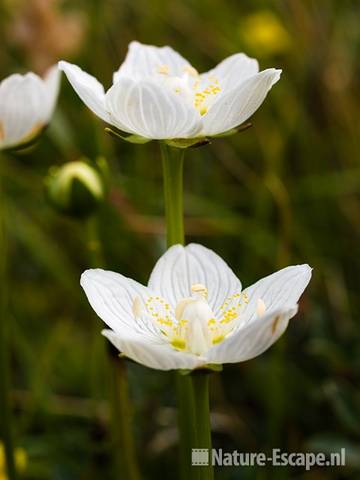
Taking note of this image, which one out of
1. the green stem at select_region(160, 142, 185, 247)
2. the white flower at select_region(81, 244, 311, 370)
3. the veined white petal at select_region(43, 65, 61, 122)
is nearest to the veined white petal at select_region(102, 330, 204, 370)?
the white flower at select_region(81, 244, 311, 370)

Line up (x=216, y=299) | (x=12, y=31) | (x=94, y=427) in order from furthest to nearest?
(x=12, y=31) < (x=94, y=427) < (x=216, y=299)

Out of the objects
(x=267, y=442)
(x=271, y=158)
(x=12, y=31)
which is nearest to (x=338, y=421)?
(x=267, y=442)

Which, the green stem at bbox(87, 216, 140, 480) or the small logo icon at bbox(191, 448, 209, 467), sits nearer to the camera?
the small logo icon at bbox(191, 448, 209, 467)

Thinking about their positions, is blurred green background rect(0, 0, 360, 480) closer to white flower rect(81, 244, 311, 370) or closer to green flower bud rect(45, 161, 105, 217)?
green flower bud rect(45, 161, 105, 217)

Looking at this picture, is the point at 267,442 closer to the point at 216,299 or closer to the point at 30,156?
the point at 216,299

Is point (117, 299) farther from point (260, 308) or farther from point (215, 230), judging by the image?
point (215, 230)

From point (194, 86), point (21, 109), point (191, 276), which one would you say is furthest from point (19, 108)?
point (191, 276)
